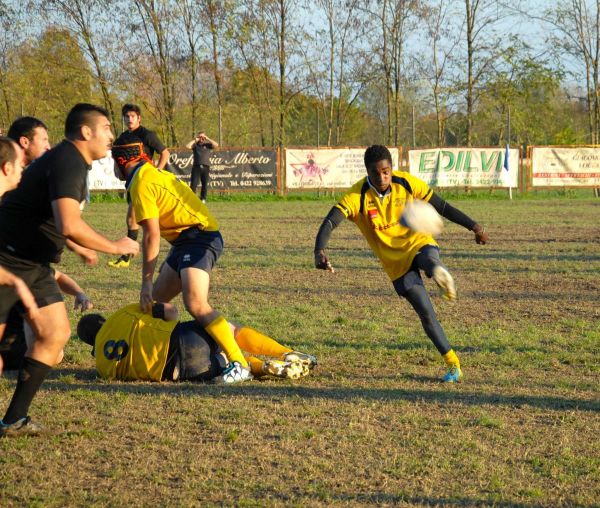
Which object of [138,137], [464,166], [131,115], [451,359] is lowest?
[451,359]

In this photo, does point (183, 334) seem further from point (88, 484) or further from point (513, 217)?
point (513, 217)

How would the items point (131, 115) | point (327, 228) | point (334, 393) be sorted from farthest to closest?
point (131, 115)
point (327, 228)
point (334, 393)

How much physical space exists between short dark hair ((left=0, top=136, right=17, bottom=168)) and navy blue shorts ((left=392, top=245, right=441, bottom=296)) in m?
3.01

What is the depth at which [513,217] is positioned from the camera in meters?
20.4

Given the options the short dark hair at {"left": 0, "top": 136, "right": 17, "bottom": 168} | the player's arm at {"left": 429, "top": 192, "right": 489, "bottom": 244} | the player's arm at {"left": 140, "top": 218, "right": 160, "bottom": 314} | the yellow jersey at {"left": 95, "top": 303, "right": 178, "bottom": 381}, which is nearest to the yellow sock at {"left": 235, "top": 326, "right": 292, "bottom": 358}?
the yellow jersey at {"left": 95, "top": 303, "right": 178, "bottom": 381}

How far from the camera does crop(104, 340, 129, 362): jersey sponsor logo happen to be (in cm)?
595

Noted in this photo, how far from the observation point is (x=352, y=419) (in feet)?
16.4

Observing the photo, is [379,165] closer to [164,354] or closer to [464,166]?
[164,354]

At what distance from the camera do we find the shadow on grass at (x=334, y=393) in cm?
535

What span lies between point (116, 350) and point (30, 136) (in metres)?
1.72

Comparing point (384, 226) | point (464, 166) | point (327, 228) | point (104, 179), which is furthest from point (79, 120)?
point (464, 166)

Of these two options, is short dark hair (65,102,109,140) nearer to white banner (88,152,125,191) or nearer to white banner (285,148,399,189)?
white banner (88,152,125,191)

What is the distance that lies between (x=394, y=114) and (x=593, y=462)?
33.0 m

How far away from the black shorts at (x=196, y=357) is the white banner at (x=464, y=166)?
2432 cm
